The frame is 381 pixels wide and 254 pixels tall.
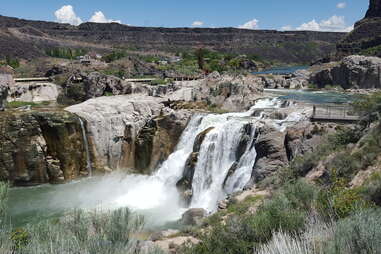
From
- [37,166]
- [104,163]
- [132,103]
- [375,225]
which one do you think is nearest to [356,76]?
[132,103]

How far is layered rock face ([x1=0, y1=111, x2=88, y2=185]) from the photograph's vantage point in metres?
23.8

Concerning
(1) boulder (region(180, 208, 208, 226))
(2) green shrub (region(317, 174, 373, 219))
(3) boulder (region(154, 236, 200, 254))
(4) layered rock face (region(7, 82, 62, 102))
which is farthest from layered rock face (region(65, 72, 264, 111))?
(2) green shrub (region(317, 174, 373, 219))

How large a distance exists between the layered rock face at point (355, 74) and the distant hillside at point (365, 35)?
4776 centimetres

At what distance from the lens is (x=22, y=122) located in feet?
78.5

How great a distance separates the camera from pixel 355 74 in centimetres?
4769

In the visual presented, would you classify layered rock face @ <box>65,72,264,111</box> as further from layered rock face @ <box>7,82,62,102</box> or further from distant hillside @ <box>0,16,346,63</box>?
distant hillside @ <box>0,16,346,63</box>

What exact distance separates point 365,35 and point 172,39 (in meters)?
86.6

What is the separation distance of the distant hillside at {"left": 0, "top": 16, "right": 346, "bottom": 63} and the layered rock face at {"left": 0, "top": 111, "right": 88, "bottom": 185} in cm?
9979

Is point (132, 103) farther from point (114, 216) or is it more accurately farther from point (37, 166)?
point (114, 216)

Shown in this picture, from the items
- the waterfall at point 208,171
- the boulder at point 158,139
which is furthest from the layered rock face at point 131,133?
the waterfall at point 208,171

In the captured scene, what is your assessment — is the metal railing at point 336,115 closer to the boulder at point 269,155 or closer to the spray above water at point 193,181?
the spray above water at point 193,181

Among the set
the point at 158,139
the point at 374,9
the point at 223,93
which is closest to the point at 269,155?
the point at 158,139

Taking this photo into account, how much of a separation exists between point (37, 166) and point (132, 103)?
8379 mm

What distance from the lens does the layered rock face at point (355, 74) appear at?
45872 millimetres
